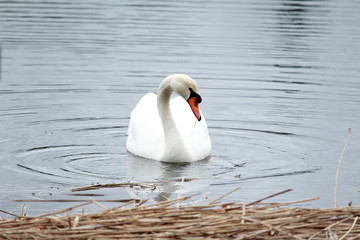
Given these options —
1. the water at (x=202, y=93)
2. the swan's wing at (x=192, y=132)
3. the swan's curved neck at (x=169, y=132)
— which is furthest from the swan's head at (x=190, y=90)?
the water at (x=202, y=93)

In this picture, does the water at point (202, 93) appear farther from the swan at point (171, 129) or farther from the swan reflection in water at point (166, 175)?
the swan at point (171, 129)

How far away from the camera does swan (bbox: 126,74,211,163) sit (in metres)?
10.4

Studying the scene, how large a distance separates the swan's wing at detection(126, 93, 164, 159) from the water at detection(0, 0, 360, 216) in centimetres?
17

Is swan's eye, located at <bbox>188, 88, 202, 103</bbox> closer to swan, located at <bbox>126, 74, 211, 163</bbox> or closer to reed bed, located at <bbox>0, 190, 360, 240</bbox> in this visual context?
swan, located at <bbox>126, 74, 211, 163</bbox>

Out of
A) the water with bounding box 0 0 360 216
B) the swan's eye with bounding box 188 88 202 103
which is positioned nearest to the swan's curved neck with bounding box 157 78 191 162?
the water with bounding box 0 0 360 216

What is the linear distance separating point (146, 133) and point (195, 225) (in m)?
6.00

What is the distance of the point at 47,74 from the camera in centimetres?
1623

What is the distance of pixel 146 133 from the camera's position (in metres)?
11.2

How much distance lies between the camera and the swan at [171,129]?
10406mm

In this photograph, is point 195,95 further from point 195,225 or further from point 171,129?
point 195,225

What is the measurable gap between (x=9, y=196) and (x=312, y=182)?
337 cm

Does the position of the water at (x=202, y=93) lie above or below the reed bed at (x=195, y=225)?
above

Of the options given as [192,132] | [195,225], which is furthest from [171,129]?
[195,225]

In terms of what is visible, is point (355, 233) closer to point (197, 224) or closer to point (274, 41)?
point (197, 224)
